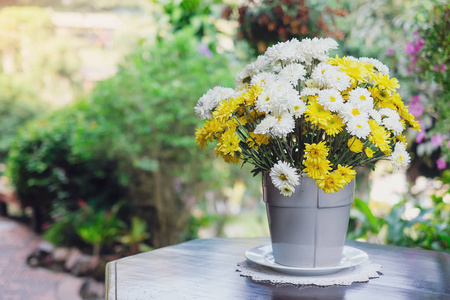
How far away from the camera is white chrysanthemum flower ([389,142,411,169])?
99cm

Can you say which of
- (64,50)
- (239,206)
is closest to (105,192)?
(239,206)

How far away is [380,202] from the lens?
3.80 meters

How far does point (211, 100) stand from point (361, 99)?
1.03 feet

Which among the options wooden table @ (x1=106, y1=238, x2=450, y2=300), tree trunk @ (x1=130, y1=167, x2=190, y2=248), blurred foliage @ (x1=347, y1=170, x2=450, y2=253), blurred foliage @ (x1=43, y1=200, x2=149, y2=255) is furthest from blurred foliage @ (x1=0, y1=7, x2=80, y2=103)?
wooden table @ (x1=106, y1=238, x2=450, y2=300)

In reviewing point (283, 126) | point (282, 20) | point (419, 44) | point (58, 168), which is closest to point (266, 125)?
point (283, 126)

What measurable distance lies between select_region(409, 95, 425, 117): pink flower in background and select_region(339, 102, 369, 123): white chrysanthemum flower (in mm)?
1380

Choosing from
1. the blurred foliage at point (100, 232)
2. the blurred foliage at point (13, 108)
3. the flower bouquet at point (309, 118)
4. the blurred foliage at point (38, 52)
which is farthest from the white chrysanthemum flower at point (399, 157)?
the blurred foliage at point (38, 52)

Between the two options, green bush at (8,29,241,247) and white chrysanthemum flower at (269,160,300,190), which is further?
green bush at (8,29,241,247)

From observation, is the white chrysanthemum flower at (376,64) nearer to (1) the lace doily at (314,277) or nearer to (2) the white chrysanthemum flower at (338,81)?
(2) the white chrysanthemum flower at (338,81)

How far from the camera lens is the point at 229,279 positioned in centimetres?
101

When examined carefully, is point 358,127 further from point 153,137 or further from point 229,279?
point 153,137

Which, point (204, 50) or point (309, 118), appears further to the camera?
point (204, 50)

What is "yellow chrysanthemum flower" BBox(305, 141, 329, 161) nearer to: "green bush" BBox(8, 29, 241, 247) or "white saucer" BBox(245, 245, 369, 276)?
"white saucer" BBox(245, 245, 369, 276)

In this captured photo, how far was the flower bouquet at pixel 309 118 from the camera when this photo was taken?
0.93 metres
